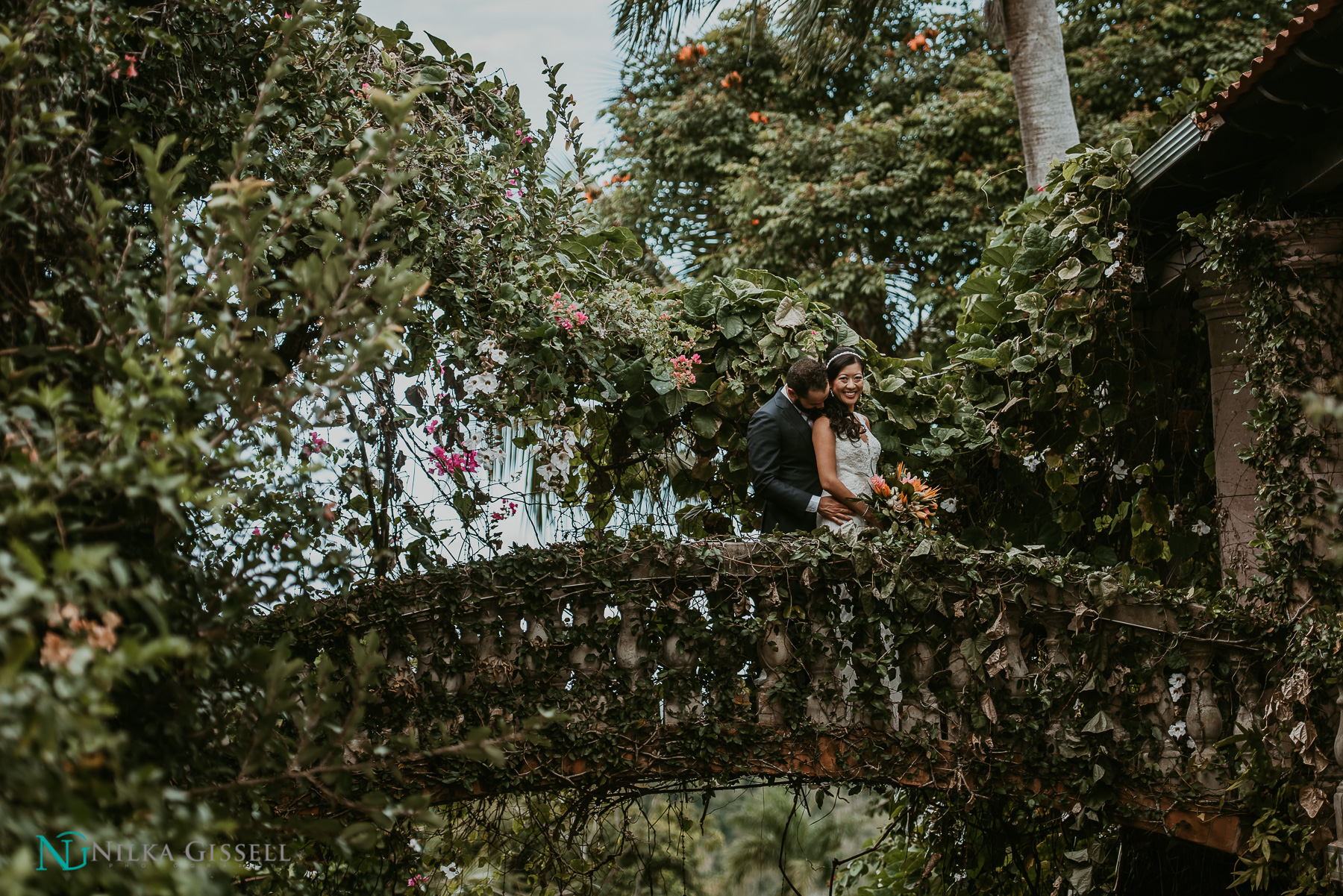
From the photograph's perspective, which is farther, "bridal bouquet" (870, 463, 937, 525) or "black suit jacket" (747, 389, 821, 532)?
"black suit jacket" (747, 389, 821, 532)

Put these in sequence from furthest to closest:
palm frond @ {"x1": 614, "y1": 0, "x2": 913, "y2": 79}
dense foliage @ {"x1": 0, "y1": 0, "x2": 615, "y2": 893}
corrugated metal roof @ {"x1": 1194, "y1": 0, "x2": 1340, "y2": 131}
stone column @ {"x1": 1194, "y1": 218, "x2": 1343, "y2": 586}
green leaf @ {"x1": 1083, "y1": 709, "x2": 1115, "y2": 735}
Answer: palm frond @ {"x1": 614, "y1": 0, "x2": 913, "y2": 79}
stone column @ {"x1": 1194, "y1": 218, "x2": 1343, "y2": 586}
green leaf @ {"x1": 1083, "y1": 709, "x2": 1115, "y2": 735}
corrugated metal roof @ {"x1": 1194, "y1": 0, "x2": 1340, "y2": 131}
dense foliage @ {"x1": 0, "y1": 0, "x2": 615, "y2": 893}

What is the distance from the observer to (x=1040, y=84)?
7020mm

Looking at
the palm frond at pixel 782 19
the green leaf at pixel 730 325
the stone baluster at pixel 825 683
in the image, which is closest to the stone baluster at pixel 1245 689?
the stone baluster at pixel 825 683

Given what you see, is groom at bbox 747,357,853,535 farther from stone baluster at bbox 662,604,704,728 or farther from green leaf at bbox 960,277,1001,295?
green leaf at bbox 960,277,1001,295

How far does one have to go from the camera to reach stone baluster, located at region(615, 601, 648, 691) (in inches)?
143

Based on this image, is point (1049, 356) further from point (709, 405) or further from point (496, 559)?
point (496, 559)

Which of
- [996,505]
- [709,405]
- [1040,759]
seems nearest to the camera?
[1040,759]

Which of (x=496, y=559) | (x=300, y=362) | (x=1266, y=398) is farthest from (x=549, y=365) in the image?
(x=1266, y=398)

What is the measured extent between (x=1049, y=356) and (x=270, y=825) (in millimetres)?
3833

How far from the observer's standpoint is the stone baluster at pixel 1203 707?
356 centimetres

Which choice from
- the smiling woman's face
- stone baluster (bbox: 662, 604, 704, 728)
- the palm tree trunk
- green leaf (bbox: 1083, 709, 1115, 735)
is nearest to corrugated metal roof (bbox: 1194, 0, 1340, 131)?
the smiling woman's face

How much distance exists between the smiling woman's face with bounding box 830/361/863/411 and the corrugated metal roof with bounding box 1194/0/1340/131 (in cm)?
157

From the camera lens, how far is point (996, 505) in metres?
5.25

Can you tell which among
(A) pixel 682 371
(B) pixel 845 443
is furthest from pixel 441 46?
(B) pixel 845 443
